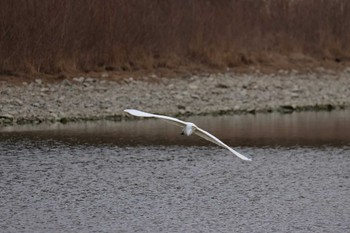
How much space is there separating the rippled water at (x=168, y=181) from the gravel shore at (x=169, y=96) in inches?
65.4

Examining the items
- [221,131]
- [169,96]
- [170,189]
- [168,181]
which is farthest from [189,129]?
[169,96]

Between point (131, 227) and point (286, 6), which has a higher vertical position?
point (286, 6)

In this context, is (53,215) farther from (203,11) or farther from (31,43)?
(203,11)

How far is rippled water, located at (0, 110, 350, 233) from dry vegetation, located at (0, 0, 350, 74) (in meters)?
4.57

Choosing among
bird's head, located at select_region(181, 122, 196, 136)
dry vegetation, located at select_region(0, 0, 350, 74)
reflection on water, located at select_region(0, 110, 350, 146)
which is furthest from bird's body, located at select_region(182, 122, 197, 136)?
dry vegetation, located at select_region(0, 0, 350, 74)

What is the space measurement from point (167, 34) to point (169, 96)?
4069mm

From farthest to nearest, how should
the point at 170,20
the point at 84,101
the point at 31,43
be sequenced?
the point at 170,20
the point at 31,43
the point at 84,101

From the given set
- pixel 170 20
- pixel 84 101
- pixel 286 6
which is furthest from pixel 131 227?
pixel 286 6

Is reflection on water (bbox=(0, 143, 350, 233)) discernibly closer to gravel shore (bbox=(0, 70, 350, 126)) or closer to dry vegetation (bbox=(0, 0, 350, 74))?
gravel shore (bbox=(0, 70, 350, 126))

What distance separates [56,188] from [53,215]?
1607mm

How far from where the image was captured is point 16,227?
11453mm

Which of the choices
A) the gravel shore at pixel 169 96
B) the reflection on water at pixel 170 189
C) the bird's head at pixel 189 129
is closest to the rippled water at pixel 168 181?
the reflection on water at pixel 170 189

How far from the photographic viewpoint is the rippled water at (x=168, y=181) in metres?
11.8

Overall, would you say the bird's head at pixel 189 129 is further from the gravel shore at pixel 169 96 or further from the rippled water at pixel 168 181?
the gravel shore at pixel 169 96
